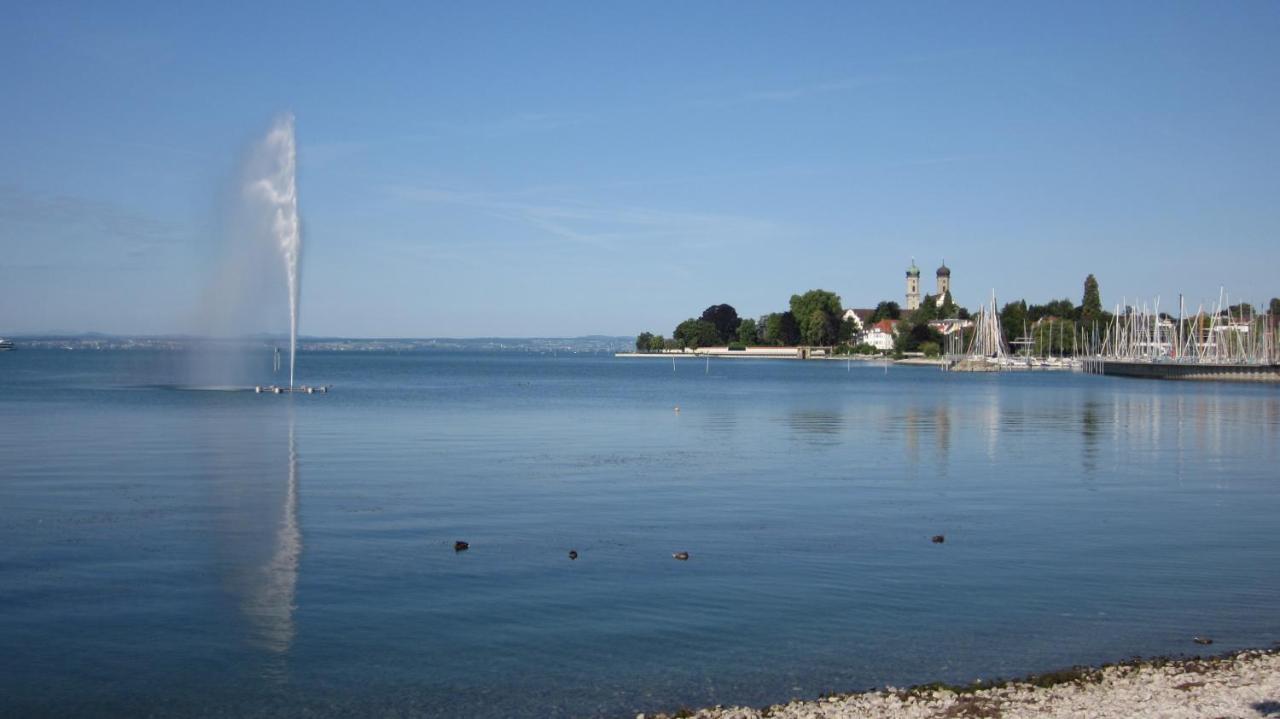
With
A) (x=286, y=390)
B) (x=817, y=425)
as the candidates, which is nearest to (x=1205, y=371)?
(x=817, y=425)

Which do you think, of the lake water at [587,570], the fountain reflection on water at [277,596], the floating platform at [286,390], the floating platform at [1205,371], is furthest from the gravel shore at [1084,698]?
the floating platform at [1205,371]

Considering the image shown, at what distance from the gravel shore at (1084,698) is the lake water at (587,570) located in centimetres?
85

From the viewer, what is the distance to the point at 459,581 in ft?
66.5

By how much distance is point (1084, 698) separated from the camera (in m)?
13.7

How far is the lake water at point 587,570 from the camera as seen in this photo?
49.6 ft

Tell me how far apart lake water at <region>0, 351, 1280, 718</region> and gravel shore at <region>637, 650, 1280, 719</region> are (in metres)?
0.85

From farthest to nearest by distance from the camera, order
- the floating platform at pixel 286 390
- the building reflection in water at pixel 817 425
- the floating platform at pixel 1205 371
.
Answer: the floating platform at pixel 1205 371 < the floating platform at pixel 286 390 < the building reflection in water at pixel 817 425

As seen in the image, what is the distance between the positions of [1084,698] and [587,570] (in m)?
9.70

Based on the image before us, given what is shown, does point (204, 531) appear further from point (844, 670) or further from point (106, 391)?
point (106, 391)

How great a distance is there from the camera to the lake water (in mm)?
Result: 15133

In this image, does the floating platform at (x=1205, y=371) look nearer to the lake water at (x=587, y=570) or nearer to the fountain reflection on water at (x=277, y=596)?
the lake water at (x=587, y=570)

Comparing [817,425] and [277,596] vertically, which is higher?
[817,425]

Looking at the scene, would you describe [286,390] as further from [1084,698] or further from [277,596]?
[1084,698]

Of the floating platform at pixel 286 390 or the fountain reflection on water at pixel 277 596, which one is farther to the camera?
the floating platform at pixel 286 390
